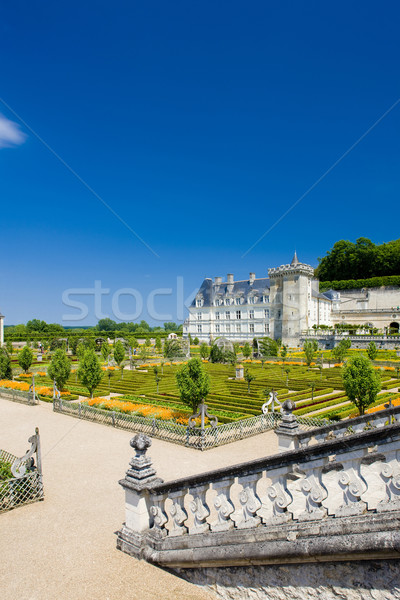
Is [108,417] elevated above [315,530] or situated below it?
below

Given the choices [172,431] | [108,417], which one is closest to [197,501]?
[172,431]

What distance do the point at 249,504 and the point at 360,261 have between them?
8251 centimetres

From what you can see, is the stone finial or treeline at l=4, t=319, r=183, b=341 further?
treeline at l=4, t=319, r=183, b=341

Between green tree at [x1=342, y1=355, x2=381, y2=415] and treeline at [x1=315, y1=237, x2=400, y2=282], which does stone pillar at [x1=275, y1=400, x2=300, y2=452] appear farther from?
treeline at [x1=315, y1=237, x2=400, y2=282]

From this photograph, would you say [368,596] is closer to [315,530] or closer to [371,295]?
[315,530]

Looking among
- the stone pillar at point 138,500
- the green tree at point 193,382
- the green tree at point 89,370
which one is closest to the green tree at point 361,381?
the green tree at point 193,382

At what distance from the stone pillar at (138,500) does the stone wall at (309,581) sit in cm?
155

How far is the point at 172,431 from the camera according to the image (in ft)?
54.7

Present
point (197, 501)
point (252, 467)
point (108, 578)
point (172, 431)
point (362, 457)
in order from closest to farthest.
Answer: point (362, 457)
point (252, 467)
point (197, 501)
point (108, 578)
point (172, 431)

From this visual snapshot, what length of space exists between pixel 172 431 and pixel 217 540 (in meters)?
11.2

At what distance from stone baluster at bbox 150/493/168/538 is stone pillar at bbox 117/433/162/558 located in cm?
11

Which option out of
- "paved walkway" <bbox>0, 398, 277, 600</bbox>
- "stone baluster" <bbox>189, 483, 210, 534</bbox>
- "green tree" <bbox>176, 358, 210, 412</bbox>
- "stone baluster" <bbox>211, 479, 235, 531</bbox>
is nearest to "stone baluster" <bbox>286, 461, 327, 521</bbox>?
"stone baluster" <bbox>211, 479, 235, 531</bbox>

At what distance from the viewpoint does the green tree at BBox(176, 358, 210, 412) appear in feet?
60.3

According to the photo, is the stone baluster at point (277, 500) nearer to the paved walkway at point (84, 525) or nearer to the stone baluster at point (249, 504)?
the stone baluster at point (249, 504)
